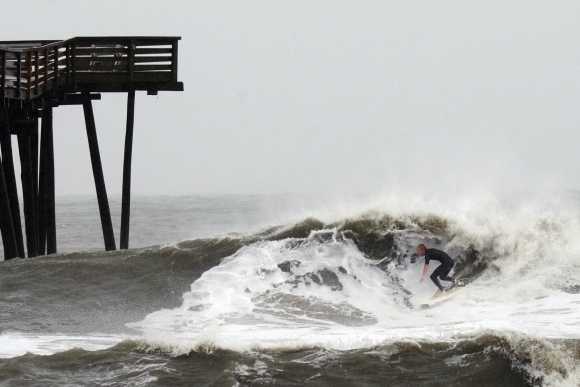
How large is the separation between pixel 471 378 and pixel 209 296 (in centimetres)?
543

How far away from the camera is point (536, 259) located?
14844mm

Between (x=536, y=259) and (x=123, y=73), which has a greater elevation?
(x=123, y=73)

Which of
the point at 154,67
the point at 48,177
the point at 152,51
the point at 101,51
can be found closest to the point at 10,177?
the point at 48,177

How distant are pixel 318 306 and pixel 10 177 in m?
8.55

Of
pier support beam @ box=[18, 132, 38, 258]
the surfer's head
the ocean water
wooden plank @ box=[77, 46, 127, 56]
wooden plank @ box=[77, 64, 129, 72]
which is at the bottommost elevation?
the ocean water

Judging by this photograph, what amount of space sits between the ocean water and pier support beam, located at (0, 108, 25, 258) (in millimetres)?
2773

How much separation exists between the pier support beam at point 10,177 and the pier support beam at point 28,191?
198mm

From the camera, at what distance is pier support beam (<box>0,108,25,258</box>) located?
1800 cm

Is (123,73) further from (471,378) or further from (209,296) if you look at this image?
(471,378)

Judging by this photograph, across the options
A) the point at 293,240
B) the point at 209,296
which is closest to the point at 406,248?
the point at 293,240

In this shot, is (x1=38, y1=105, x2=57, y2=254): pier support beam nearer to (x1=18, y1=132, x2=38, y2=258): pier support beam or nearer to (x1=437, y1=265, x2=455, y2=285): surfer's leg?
(x1=18, y1=132, x2=38, y2=258): pier support beam

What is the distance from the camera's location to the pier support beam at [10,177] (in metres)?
18.0

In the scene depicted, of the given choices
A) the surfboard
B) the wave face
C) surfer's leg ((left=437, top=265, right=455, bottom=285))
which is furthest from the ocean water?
surfer's leg ((left=437, top=265, right=455, bottom=285))

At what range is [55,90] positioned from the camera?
18.1 metres
